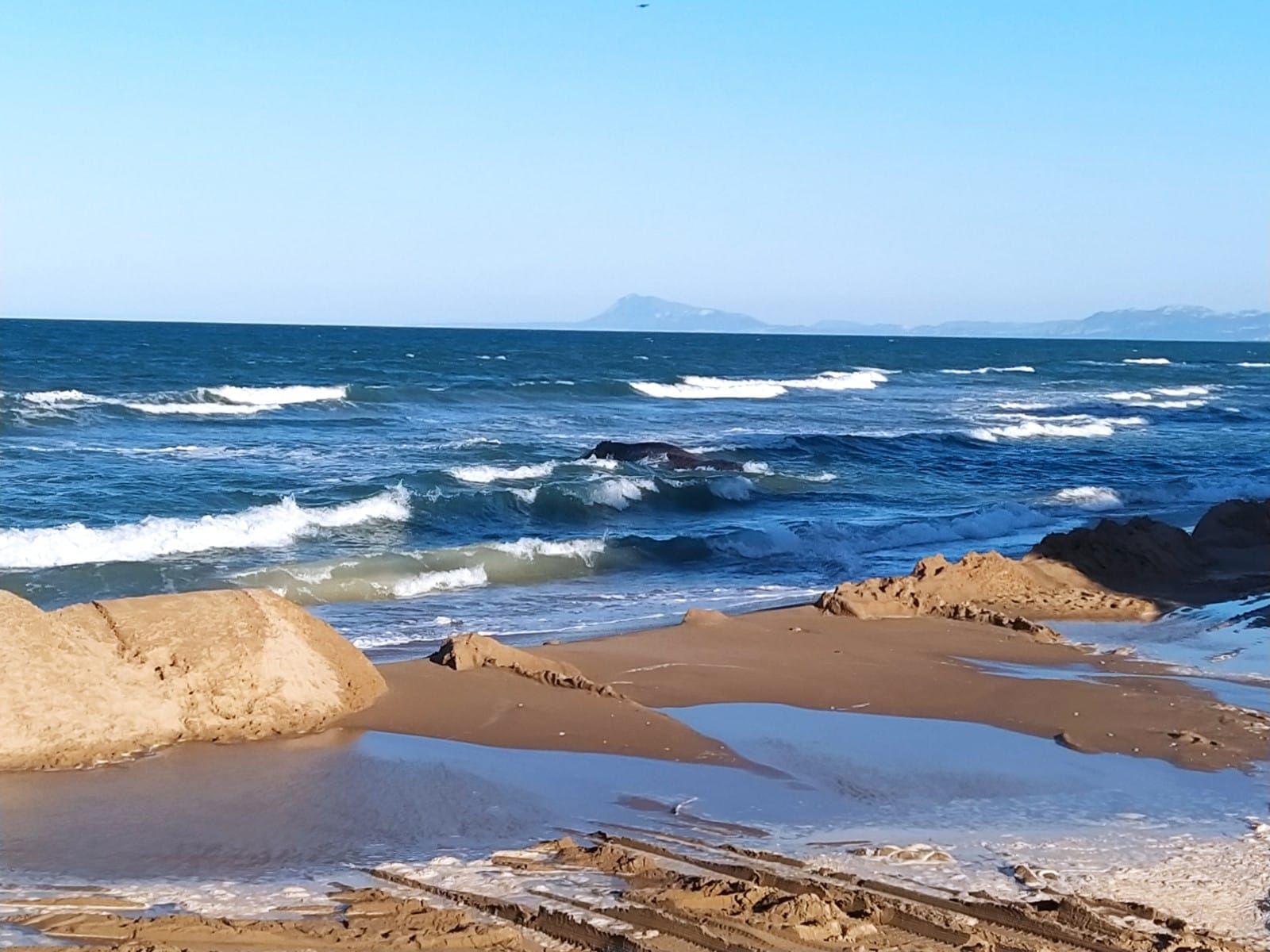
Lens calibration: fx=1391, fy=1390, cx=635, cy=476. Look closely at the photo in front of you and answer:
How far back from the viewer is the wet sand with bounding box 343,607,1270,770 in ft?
27.3

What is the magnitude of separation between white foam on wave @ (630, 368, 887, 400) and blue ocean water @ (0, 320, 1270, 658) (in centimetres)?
35

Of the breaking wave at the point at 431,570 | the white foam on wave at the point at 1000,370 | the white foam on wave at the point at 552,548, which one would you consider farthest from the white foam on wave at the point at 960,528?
the white foam on wave at the point at 1000,370

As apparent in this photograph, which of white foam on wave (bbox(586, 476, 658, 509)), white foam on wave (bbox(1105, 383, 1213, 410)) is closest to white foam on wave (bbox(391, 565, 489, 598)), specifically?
white foam on wave (bbox(586, 476, 658, 509))

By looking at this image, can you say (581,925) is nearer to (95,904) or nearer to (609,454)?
(95,904)

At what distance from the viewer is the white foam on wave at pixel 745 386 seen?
5281 cm

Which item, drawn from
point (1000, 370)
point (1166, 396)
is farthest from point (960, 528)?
point (1000, 370)

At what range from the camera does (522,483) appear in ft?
76.4

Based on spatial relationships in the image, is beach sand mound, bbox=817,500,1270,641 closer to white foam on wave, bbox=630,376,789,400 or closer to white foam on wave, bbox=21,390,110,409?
white foam on wave, bbox=21,390,110,409

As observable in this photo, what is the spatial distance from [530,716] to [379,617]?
5067mm

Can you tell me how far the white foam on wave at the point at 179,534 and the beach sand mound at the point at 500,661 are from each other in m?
7.70

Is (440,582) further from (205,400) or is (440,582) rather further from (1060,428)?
(1060,428)

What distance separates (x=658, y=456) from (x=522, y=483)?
4.45 metres

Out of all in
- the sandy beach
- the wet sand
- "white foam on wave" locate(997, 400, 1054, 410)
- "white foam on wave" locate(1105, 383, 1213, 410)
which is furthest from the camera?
"white foam on wave" locate(1105, 383, 1213, 410)

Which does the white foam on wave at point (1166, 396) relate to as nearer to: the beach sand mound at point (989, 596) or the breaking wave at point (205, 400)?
the breaking wave at point (205, 400)
